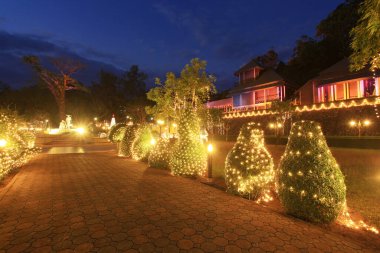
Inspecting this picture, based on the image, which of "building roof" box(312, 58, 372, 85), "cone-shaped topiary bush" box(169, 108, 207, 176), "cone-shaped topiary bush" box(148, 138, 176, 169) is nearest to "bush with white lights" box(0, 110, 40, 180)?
"cone-shaped topiary bush" box(148, 138, 176, 169)

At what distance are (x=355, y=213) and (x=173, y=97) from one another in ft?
64.1

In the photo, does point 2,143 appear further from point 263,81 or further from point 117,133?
point 263,81

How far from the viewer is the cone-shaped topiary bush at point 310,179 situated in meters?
4.86

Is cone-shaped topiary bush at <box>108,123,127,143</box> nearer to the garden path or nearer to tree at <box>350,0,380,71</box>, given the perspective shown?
the garden path

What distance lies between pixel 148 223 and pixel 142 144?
8.88 m

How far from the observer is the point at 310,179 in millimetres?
4918

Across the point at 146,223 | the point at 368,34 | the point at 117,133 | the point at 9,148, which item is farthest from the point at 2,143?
the point at 117,133

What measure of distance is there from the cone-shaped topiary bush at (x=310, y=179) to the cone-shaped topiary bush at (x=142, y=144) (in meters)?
8.86

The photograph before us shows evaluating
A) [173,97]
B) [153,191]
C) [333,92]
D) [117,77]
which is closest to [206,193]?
[153,191]

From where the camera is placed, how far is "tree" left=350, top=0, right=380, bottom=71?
18.7ft

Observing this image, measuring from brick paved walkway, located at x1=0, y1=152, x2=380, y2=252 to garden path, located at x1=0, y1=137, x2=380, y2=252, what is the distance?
15 millimetres

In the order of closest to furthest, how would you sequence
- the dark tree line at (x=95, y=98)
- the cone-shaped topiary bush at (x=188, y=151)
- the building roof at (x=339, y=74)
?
1. the cone-shaped topiary bush at (x=188, y=151)
2. the building roof at (x=339, y=74)
3. the dark tree line at (x=95, y=98)

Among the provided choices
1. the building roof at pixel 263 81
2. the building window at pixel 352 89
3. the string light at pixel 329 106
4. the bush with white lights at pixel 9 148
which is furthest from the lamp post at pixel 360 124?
the bush with white lights at pixel 9 148

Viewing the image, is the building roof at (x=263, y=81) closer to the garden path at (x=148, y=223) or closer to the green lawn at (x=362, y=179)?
the green lawn at (x=362, y=179)
